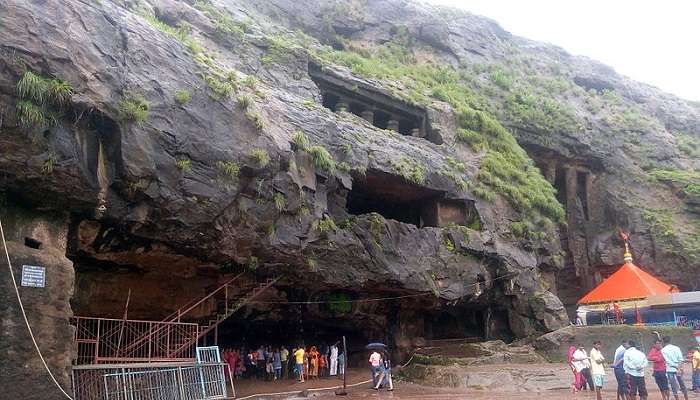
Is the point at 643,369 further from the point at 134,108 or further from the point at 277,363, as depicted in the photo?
the point at 277,363

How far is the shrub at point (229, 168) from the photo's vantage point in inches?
560

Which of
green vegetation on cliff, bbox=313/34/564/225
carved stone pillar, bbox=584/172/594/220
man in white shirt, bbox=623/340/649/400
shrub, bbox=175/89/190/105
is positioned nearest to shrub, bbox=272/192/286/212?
shrub, bbox=175/89/190/105

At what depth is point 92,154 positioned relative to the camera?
12.1m

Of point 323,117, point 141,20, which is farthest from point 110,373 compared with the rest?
point 323,117

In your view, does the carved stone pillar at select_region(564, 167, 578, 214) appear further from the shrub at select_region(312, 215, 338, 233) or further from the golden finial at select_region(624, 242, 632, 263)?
the shrub at select_region(312, 215, 338, 233)

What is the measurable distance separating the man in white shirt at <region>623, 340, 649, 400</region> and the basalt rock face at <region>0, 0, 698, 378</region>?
29.4ft

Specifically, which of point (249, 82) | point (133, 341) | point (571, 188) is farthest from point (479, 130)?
point (133, 341)

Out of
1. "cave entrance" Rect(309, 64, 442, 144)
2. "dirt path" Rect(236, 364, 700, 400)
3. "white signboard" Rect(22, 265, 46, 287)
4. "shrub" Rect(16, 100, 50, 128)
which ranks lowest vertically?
"dirt path" Rect(236, 364, 700, 400)

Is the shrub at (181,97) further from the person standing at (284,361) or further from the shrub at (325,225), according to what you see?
the person standing at (284,361)

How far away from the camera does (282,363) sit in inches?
801

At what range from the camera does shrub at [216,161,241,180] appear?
1423 cm

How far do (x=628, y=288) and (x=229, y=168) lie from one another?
62.4 feet

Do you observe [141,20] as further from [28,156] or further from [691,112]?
[691,112]

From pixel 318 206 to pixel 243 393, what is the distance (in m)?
5.94
